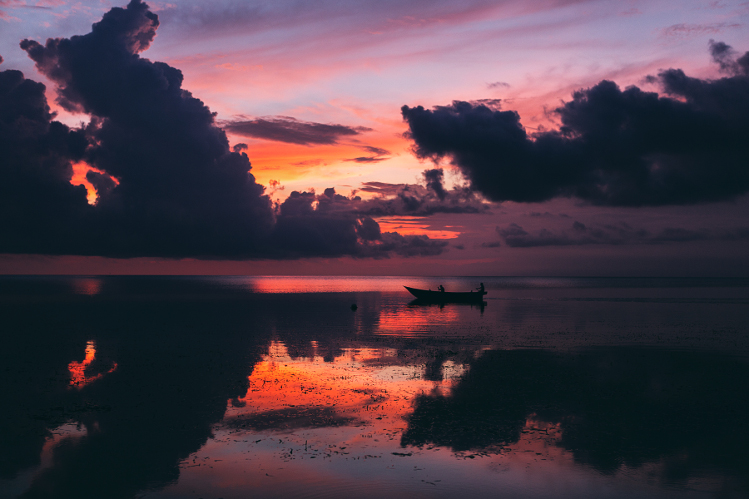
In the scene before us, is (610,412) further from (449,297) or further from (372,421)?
(449,297)

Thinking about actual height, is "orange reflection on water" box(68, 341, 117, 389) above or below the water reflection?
below

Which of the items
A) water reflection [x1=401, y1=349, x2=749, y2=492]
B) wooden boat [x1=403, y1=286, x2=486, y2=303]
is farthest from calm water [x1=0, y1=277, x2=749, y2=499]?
wooden boat [x1=403, y1=286, x2=486, y2=303]

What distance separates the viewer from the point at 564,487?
13.5 meters

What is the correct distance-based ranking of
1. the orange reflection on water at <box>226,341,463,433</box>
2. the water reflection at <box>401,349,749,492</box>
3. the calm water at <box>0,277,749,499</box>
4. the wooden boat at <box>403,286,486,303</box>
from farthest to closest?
the wooden boat at <box>403,286,486,303</box>, the orange reflection on water at <box>226,341,463,433</box>, the water reflection at <box>401,349,749,492</box>, the calm water at <box>0,277,749,499</box>

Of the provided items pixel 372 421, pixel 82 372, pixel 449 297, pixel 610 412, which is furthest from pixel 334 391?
pixel 449 297

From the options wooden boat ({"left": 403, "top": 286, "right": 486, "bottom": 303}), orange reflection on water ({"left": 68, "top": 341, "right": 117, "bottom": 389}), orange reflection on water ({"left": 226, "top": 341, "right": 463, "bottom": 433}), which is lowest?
wooden boat ({"left": 403, "top": 286, "right": 486, "bottom": 303})

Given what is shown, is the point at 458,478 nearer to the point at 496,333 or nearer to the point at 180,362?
the point at 180,362

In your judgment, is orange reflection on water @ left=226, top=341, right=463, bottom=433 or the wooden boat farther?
the wooden boat

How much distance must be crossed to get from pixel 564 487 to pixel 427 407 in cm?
818

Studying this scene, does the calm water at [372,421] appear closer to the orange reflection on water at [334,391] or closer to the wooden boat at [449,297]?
the orange reflection on water at [334,391]

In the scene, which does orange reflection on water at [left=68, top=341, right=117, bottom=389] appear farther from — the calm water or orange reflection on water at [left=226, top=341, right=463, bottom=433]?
orange reflection on water at [left=226, top=341, right=463, bottom=433]

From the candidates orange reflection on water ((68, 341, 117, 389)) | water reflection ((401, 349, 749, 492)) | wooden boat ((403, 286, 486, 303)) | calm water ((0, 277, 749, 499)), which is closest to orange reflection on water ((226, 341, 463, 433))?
calm water ((0, 277, 749, 499))

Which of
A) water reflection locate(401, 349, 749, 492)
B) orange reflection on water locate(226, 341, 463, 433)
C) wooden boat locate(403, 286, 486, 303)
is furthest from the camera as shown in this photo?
wooden boat locate(403, 286, 486, 303)

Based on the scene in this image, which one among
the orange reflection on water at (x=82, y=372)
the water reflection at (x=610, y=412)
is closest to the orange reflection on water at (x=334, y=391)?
the water reflection at (x=610, y=412)
